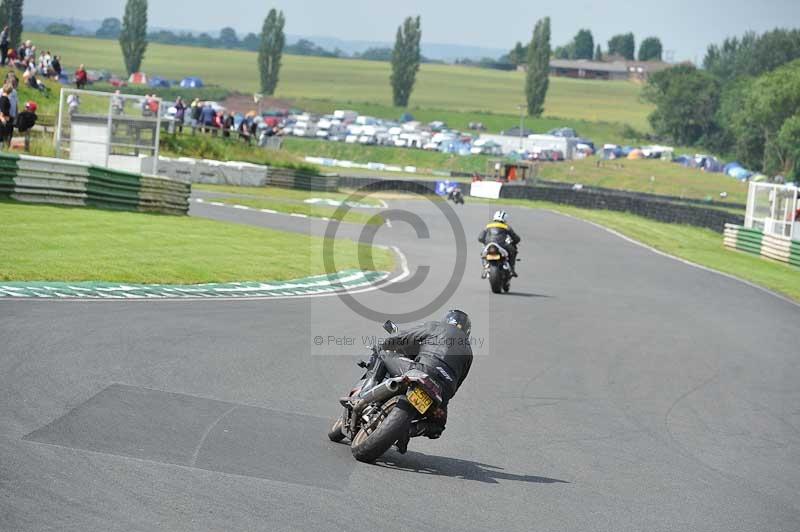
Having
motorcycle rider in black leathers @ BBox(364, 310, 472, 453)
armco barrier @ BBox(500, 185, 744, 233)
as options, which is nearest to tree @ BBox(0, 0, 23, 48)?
armco barrier @ BBox(500, 185, 744, 233)

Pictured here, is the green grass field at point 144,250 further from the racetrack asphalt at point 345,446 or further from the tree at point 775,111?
the tree at point 775,111

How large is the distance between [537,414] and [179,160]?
30573 millimetres

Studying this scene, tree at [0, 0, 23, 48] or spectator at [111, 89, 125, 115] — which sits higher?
tree at [0, 0, 23, 48]

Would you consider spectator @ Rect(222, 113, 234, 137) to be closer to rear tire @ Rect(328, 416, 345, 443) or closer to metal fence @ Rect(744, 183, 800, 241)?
metal fence @ Rect(744, 183, 800, 241)

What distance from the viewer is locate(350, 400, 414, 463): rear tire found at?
26.2 ft

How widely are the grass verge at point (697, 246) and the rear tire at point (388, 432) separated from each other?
1850 centimetres

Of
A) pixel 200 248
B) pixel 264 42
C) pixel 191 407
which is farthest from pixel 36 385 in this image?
pixel 264 42

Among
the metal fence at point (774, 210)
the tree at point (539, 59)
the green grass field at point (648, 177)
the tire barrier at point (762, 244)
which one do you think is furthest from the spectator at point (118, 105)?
the tree at point (539, 59)

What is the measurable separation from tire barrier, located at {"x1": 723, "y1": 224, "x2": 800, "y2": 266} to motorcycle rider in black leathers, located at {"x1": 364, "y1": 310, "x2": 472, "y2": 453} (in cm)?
2750

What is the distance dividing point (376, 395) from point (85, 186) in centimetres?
1668

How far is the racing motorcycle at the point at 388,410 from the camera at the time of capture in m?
7.98

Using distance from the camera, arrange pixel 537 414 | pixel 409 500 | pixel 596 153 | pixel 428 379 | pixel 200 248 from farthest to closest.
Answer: pixel 596 153, pixel 200 248, pixel 537 414, pixel 428 379, pixel 409 500

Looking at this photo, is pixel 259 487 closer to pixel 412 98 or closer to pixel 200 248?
pixel 200 248

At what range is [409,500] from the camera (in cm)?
733
